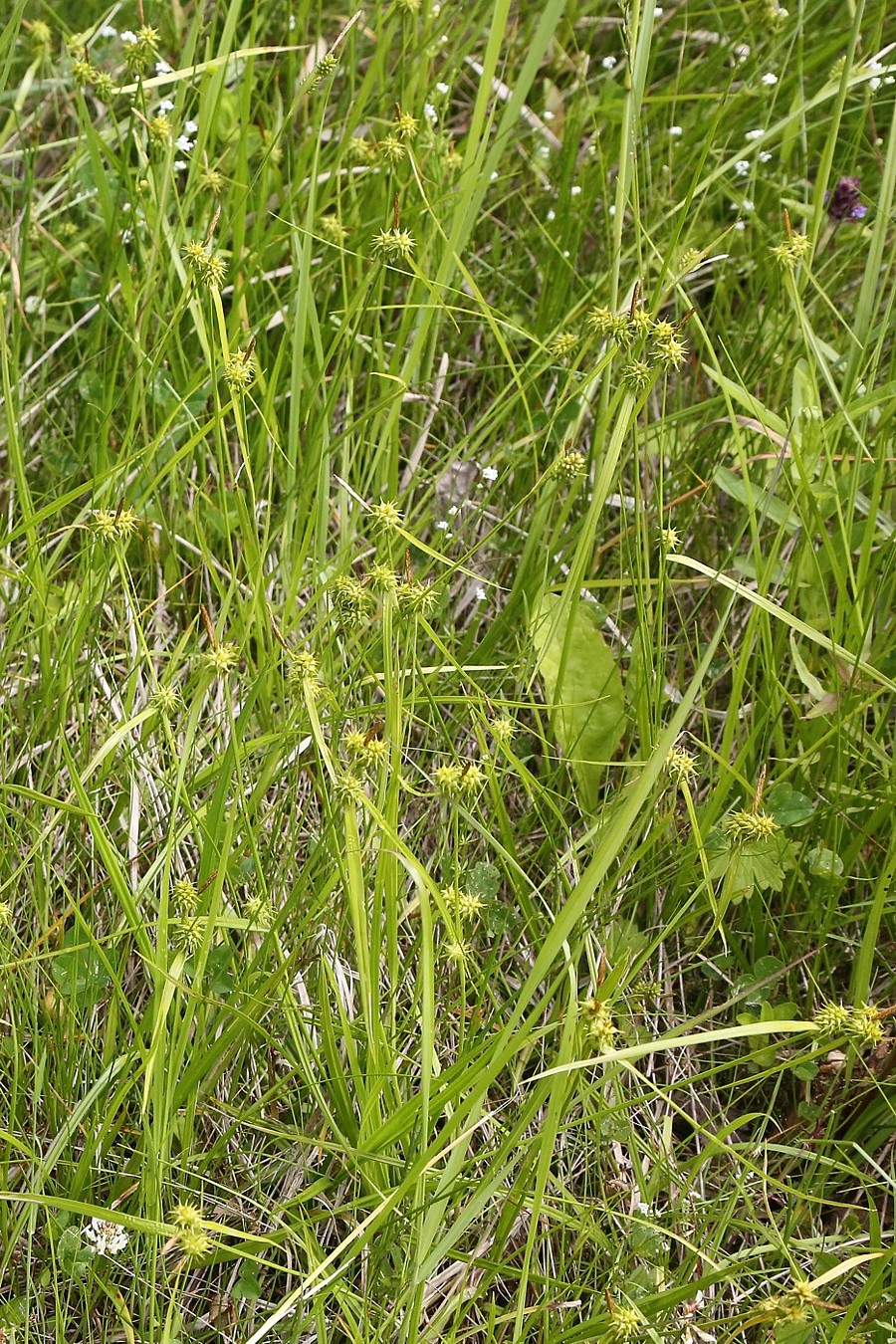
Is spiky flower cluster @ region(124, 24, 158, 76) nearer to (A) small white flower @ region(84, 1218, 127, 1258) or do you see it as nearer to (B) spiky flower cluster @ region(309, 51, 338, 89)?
(B) spiky flower cluster @ region(309, 51, 338, 89)

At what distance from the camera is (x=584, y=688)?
6.77 ft

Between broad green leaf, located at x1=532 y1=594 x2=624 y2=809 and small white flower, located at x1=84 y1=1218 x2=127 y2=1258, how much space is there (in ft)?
3.06

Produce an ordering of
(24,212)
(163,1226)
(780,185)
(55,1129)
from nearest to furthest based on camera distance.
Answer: (163,1226)
(55,1129)
(24,212)
(780,185)

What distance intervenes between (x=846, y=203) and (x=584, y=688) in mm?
1116

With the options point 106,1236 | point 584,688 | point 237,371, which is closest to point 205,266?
point 237,371

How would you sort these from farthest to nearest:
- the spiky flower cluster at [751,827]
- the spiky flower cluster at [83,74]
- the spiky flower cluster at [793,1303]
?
1. the spiky flower cluster at [83,74]
2. the spiky flower cluster at [751,827]
3. the spiky flower cluster at [793,1303]

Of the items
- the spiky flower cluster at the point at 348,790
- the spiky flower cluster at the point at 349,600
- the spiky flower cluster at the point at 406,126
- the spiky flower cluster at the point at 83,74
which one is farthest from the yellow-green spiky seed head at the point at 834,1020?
the spiky flower cluster at the point at 83,74

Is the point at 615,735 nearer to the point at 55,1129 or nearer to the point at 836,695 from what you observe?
the point at 836,695

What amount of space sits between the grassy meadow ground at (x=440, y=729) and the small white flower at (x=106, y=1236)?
1.2 inches

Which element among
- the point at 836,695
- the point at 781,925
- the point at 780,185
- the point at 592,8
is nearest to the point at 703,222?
the point at 780,185

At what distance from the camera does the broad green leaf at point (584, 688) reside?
2041mm

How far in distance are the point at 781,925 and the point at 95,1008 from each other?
103 centimetres

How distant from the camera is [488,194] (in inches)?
106

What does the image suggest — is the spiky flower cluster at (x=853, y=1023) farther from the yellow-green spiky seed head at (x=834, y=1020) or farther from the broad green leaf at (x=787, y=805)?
the broad green leaf at (x=787, y=805)
